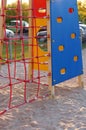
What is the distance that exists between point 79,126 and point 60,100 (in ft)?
3.65

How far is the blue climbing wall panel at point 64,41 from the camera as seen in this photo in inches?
197

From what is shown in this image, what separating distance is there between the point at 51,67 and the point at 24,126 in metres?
1.41

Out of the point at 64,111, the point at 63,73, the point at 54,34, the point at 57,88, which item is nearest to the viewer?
the point at 64,111

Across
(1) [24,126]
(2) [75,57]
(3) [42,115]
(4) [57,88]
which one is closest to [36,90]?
(4) [57,88]

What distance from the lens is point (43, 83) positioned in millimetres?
6152

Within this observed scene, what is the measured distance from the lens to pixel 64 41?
Answer: 17.2 ft

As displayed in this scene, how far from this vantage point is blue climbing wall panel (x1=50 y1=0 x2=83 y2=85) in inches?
197

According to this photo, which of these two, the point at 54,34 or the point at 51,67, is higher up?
the point at 54,34

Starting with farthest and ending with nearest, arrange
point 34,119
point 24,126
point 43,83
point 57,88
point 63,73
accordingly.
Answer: point 43,83
point 57,88
point 63,73
point 34,119
point 24,126

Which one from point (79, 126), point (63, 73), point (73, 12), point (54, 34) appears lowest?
point (79, 126)

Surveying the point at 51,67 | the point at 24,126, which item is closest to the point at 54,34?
the point at 51,67

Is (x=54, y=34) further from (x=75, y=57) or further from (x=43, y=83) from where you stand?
(x=43, y=83)

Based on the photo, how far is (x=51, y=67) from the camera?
5008 millimetres

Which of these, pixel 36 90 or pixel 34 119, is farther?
pixel 36 90
